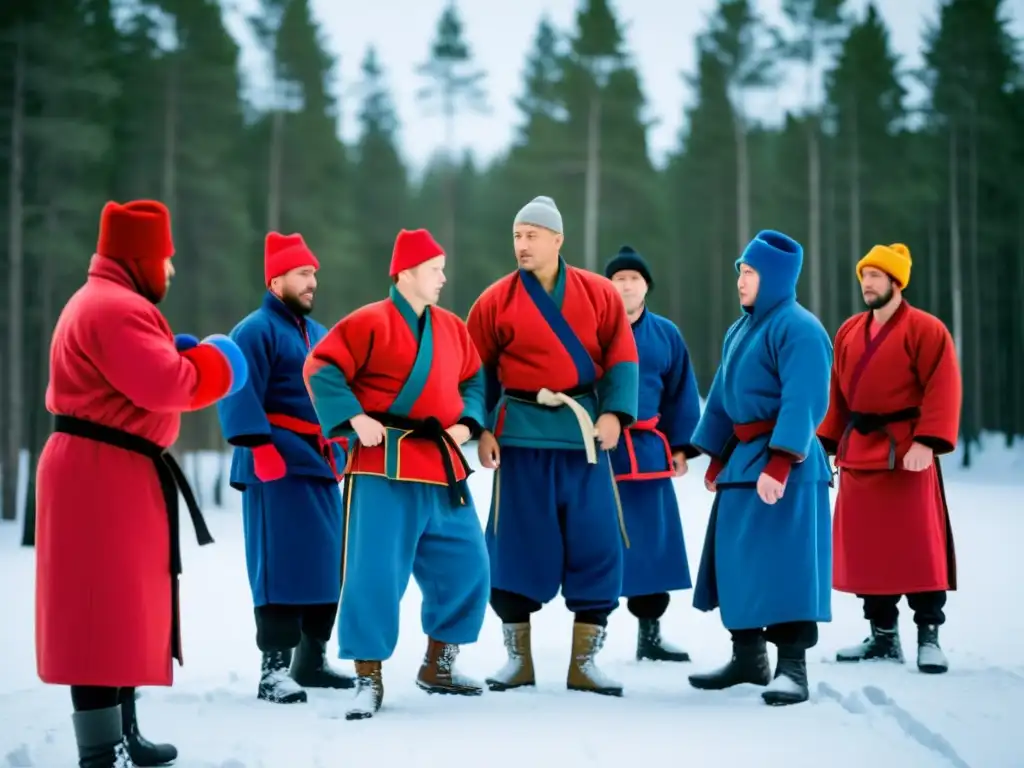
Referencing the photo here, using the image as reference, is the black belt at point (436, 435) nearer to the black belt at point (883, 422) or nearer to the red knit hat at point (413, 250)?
the red knit hat at point (413, 250)

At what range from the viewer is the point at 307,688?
5.17 m

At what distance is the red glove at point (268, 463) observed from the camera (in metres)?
4.88

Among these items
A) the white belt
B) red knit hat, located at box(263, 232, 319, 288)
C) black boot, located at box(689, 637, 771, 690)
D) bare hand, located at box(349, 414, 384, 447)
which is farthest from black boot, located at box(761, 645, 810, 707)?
red knit hat, located at box(263, 232, 319, 288)

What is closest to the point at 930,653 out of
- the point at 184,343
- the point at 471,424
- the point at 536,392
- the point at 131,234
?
the point at 536,392

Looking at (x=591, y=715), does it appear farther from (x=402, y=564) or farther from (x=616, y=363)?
(x=616, y=363)

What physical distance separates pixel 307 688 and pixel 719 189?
26.3 metres

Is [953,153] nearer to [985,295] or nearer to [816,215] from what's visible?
[816,215]

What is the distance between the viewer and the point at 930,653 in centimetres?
534

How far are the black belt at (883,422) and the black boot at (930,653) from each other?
2.65ft

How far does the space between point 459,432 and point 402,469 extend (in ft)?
1.04

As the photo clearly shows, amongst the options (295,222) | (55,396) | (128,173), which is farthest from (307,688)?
(295,222)

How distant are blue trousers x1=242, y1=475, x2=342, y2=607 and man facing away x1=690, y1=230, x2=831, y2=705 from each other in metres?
1.68

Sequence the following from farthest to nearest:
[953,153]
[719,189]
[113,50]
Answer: [719,189] → [953,153] → [113,50]

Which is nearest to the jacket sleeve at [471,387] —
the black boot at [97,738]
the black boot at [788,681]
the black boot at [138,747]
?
the black boot at [788,681]
